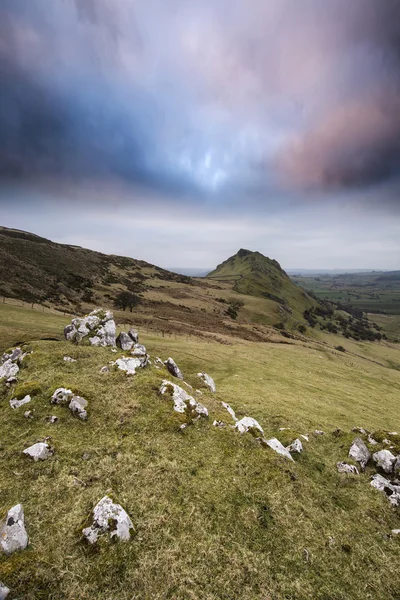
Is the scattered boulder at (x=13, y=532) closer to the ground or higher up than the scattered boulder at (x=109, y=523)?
higher up

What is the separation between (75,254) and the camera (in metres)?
184

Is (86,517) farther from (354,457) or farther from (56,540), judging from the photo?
(354,457)

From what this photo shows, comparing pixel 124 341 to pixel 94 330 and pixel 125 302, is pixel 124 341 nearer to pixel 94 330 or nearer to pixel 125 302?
pixel 94 330

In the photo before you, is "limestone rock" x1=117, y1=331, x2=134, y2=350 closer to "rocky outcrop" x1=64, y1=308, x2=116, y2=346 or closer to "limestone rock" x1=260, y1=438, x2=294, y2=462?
"rocky outcrop" x1=64, y1=308, x2=116, y2=346

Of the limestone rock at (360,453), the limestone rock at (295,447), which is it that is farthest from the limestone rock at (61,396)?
the limestone rock at (360,453)

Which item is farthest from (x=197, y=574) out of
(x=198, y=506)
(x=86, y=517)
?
(x=86, y=517)

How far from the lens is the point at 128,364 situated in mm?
22172

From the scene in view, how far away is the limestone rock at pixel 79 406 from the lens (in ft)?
54.3

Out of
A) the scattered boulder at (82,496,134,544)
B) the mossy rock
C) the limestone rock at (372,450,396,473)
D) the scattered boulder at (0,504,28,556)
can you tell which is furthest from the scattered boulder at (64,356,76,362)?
the limestone rock at (372,450,396,473)

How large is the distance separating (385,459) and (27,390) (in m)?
22.7

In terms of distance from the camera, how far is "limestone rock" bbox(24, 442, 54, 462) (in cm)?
1348

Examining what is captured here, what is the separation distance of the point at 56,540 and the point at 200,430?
879 cm

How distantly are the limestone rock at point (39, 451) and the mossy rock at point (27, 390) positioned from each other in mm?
4508

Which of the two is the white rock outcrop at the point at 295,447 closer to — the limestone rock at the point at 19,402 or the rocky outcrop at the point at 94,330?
the limestone rock at the point at 19,402
